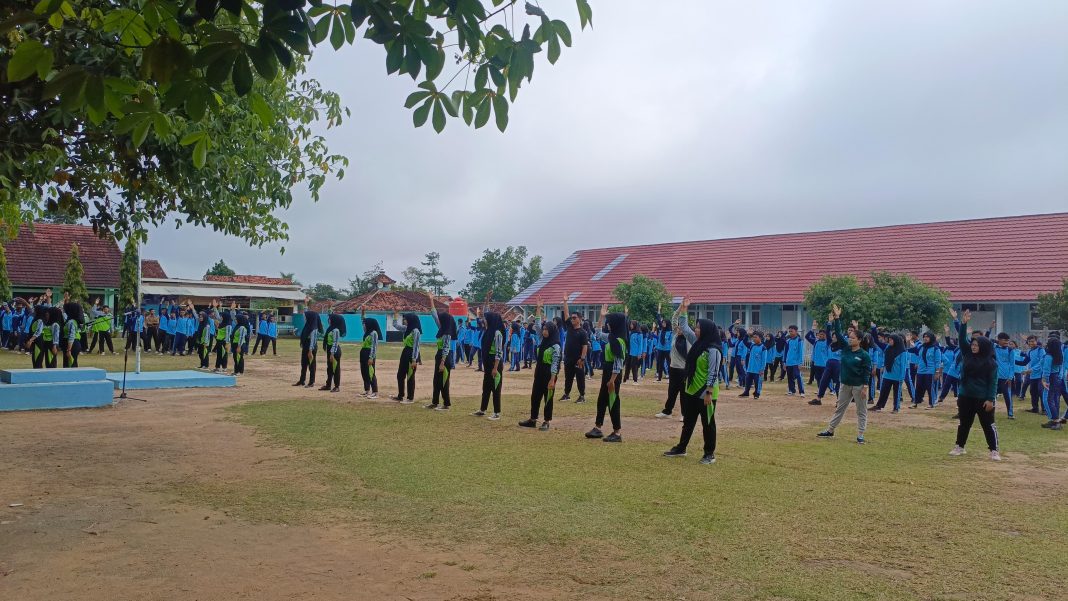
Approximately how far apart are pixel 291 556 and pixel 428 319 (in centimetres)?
4411

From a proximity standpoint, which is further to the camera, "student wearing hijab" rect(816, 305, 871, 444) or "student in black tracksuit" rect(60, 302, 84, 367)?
"student in black tracksuit" rect(60, 302, 84, 367)

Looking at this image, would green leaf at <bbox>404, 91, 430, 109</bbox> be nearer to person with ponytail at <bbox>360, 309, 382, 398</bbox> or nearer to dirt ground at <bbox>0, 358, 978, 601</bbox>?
dirt ground at <bbox>0, 358, 978, 601</bbox>

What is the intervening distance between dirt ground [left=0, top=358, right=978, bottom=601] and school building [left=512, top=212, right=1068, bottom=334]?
952 inches

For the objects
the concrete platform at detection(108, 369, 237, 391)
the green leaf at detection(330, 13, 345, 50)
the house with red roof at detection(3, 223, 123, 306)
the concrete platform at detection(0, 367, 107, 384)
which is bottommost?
the concrete platform at detection(108, 369, 237, 391)

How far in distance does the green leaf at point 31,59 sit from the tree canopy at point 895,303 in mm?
23994

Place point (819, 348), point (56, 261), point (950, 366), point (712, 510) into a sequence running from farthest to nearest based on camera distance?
point (56, 261), point (819, 348), point (950, 366), point (712, 510)

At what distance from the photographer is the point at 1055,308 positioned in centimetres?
2472

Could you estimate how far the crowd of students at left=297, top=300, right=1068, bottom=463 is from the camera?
994 centimetres

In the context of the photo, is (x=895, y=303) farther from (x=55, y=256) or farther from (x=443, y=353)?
(x=55, y=256)

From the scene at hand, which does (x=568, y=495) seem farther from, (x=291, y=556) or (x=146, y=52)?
(x=146, y=52)

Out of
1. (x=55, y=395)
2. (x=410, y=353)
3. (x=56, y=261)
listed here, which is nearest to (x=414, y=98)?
(x=410, y=353)

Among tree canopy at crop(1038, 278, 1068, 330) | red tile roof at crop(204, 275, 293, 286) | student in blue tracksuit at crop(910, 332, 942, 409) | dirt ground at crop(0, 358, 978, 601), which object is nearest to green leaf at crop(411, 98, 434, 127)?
dirt ground at crop(0, 358, 978, 601)

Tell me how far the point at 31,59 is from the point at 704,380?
25.7ft

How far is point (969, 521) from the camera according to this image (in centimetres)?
691
